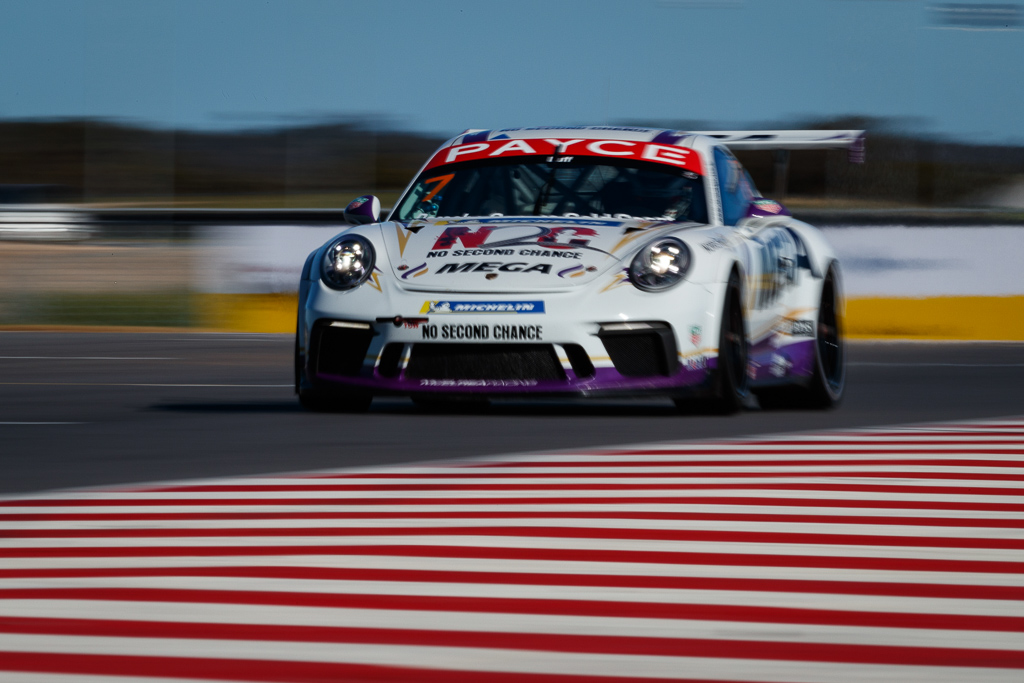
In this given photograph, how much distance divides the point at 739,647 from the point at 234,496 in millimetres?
2174

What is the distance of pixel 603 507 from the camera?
437cm

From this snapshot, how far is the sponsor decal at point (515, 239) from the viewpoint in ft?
22.7

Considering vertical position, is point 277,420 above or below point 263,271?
above

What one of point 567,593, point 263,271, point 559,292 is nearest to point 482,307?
point 559,292

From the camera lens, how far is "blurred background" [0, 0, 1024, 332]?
1814 centimetres

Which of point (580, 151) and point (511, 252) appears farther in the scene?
point (580, 151)

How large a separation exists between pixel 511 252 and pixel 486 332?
368 mm

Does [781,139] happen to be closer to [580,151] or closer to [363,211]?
[580,151]

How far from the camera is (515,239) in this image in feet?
22.9

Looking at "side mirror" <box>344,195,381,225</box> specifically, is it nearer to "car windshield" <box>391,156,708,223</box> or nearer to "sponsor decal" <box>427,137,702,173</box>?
"car windshield" <box>391,156,708,223</box>

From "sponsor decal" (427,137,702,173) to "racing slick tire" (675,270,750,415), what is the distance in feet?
3.02

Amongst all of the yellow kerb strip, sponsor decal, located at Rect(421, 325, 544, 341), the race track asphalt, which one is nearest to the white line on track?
the race track asphalt

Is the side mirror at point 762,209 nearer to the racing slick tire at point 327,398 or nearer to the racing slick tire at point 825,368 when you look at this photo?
the racing slick tire at point 825,368

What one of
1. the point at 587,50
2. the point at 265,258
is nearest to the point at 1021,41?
the point at 587,50
